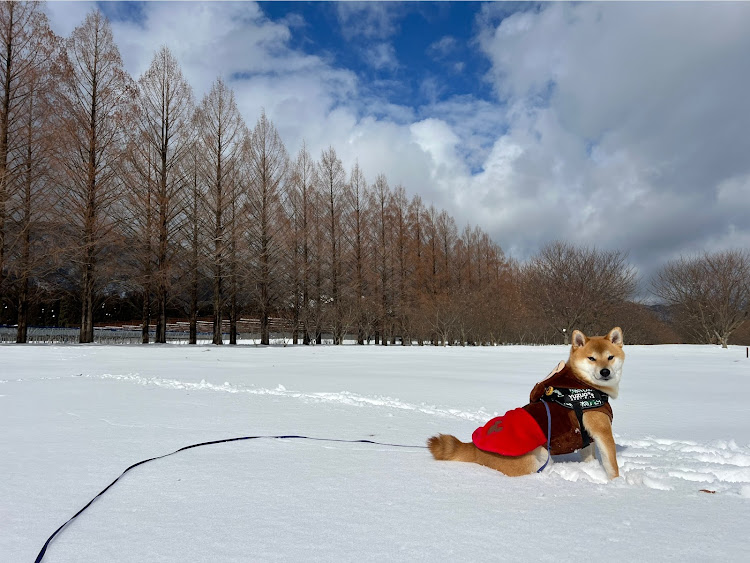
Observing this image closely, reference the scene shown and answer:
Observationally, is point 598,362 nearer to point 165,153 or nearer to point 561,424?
point 561,424

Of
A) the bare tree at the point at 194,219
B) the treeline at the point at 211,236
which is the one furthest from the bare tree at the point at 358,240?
the bare tree at the point at 194,219

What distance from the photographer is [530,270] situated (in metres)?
38.8

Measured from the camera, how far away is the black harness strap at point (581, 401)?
2734 millimetres

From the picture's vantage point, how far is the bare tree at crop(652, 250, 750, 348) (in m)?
28.8

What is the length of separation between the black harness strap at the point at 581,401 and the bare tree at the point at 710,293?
30.9 m

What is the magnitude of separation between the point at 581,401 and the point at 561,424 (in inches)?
8.1

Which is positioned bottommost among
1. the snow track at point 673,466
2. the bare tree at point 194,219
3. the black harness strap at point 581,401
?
the snow track at point 673,466

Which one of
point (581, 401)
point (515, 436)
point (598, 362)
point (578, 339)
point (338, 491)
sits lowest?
point (338, 491)

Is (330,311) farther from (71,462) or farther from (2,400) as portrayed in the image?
(71,462)

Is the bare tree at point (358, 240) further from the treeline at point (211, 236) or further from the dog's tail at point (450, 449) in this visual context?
the dog's tail at point (450, 449)

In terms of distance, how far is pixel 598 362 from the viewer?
2861 mm

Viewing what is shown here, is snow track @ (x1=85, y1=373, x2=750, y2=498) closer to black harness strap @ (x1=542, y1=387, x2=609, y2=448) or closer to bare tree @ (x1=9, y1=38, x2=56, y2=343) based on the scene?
black harness strap @ (x1=542, y1=387, x2=609, y2=448)

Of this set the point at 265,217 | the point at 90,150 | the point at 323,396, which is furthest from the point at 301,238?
the point at 323,396

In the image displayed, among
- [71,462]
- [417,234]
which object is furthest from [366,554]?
[417,234]
